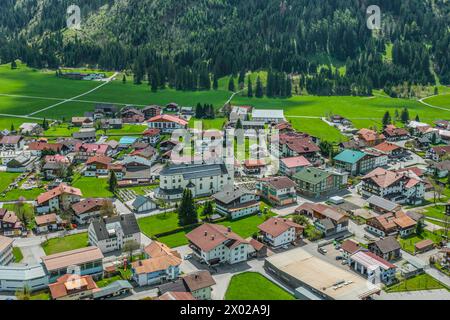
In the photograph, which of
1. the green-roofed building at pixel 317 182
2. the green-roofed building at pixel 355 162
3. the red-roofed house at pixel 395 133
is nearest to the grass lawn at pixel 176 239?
the green-roofed building at pixel 317 182

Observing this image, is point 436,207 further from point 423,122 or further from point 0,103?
point 0,103

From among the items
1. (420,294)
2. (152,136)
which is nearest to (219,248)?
(420,294)

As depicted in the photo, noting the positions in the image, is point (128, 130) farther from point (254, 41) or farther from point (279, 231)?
point (254, 41)

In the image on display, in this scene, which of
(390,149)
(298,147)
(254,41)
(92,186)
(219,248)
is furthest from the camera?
(254,41)

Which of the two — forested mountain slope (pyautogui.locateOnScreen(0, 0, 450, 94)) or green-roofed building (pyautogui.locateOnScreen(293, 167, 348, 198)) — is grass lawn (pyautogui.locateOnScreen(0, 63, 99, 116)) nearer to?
forested mountain slope (pyautogui.locateOnScreen(0, 0, 450, 94))

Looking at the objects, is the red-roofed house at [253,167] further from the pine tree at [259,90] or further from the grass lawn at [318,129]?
the pine tree at [259,90]
